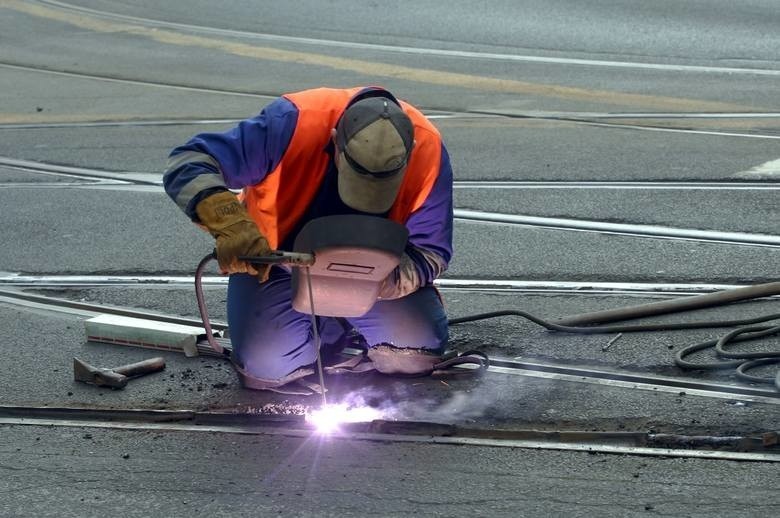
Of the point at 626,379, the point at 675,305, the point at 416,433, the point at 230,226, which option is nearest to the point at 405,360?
the point at 416,433

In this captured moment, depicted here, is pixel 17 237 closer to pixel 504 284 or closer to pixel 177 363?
pixel 177 363

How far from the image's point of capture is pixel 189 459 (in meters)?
4.10

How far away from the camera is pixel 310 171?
449cm

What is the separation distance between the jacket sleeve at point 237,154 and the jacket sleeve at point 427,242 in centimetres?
58

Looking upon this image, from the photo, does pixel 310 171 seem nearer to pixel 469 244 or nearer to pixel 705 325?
pixel 705 325

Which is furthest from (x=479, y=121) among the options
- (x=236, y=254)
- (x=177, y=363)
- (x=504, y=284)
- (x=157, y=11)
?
(x=157, y=11)

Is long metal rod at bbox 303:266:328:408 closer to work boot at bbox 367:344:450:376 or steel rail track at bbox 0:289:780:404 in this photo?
work boot at bbox 367:344:450:376

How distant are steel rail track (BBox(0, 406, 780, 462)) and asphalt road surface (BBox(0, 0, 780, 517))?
4cm

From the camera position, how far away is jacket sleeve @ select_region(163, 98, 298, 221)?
432cm

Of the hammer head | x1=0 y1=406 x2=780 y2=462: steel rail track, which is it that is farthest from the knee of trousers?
the hammer head

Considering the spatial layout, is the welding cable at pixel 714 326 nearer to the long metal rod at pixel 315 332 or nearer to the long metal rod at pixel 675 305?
the long metal rod at pixel 675 305

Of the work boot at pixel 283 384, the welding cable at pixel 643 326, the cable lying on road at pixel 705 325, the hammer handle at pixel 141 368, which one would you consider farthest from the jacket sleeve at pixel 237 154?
the welding cable at pixel 643 326

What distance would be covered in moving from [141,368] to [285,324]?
0.63 m

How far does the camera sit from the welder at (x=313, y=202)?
423 cm
